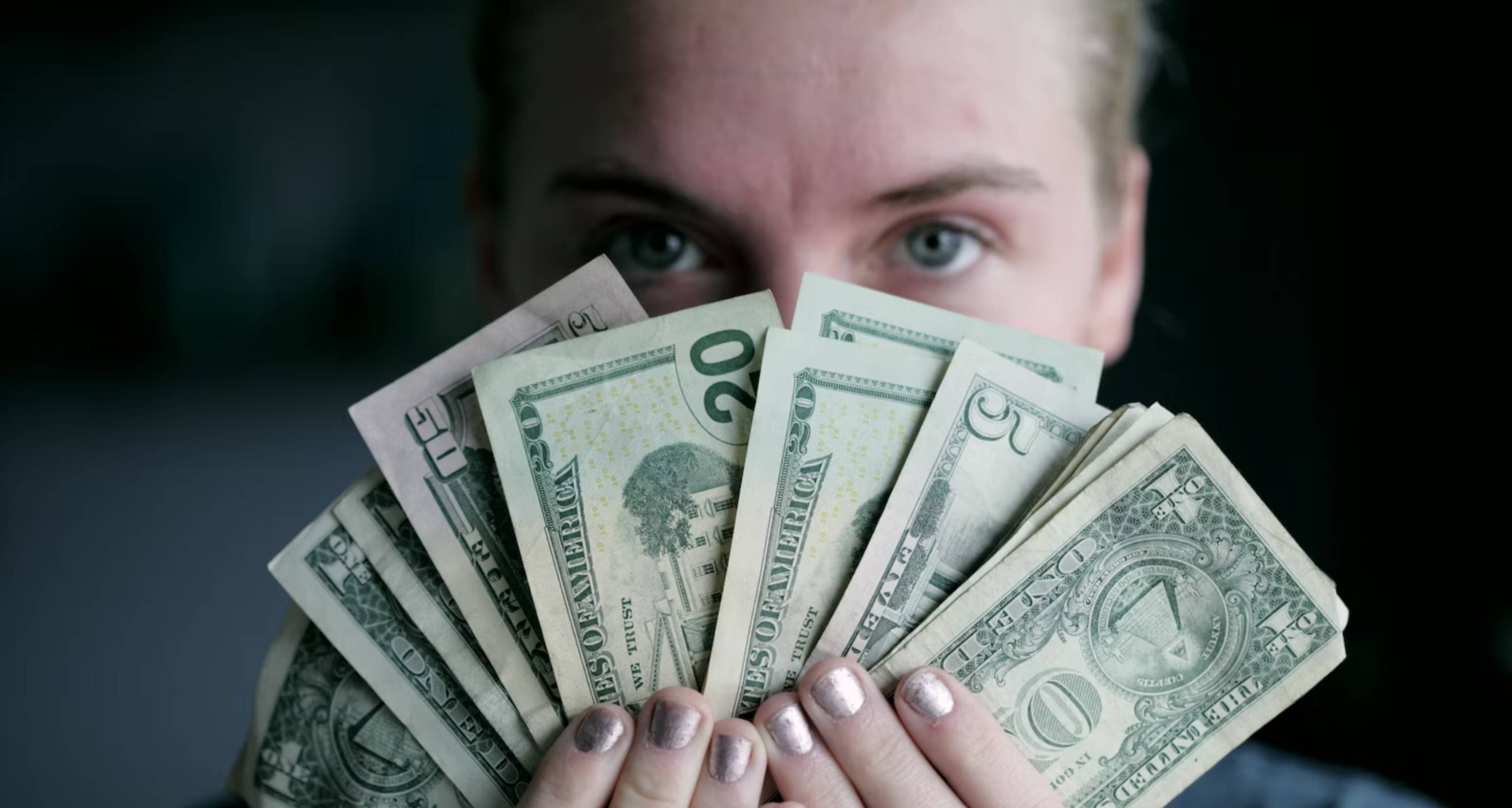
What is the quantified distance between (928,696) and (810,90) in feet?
1.85

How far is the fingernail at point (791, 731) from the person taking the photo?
0.74 metres

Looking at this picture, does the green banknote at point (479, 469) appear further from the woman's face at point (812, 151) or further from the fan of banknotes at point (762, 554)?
the woman's face at point (812, 151)

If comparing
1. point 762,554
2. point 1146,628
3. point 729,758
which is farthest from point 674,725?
point 1146,628

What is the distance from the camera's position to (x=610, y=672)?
82 cm

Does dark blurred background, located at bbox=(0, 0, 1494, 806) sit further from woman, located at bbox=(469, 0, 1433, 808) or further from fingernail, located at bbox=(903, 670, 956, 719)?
fingernail, located at bbox=(903, 670, 956, 719)

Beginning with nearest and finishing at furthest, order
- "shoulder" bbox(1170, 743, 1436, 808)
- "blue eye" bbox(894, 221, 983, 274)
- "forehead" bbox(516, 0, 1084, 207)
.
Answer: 1. "forehead" bbox(516, 0, 1084, 207)
2. "blue eye" bbox(894, 221, 983, 274)
3. "shoulder" bbox(1170, 743, 1436, 808)

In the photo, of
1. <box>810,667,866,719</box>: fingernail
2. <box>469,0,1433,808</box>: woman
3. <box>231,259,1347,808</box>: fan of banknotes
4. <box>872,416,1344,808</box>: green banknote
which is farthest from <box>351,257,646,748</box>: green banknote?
<box>872,416,1344,808</box>: green banknote

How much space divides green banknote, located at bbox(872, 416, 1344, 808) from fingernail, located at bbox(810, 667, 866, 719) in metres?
0.09

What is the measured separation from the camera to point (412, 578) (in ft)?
2.91

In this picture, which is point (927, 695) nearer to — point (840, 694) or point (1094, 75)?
point (840, 694)

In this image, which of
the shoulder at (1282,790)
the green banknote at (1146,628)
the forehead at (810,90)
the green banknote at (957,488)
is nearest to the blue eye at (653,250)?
the forehead at (810,90)

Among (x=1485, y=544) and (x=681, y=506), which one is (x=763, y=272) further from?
(x=1485, y=544)

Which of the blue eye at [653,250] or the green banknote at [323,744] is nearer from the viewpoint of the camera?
the green banknote at [323,744]

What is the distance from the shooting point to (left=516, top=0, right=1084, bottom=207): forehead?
97 cm
